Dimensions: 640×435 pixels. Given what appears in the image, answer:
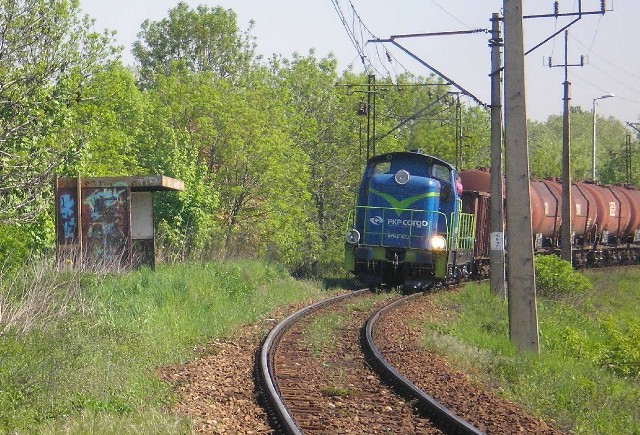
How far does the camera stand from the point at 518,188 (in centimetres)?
1549

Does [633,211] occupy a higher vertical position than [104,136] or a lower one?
lower

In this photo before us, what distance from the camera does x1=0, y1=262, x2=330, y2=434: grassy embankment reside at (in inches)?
357

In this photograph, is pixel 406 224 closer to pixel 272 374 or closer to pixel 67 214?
pixel 67 214

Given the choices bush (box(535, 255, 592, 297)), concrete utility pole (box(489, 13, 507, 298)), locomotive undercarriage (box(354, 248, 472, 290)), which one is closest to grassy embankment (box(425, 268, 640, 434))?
bush (box(535, 255, 592, 297))

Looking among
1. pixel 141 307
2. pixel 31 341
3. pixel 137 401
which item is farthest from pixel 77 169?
pixel 137 401

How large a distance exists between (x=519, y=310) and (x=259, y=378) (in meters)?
5.38

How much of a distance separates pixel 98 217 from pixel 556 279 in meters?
14.1

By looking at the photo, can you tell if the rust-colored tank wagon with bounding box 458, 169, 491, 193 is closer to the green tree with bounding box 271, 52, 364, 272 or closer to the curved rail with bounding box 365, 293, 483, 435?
the green tree with bounding box 271, 52, 364, 272

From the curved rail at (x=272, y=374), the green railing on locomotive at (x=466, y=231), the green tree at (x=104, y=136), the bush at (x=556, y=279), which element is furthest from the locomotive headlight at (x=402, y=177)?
the bush at (x=556, y=279)

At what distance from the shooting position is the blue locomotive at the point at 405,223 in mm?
21203

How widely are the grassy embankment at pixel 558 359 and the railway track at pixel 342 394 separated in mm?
1438

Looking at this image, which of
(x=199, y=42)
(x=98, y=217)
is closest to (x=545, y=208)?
(x=98, y=217)

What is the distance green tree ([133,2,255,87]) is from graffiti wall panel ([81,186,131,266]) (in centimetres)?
4476

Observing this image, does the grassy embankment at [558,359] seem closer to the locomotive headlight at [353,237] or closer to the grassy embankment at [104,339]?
the locomotive headlight at [353,237]
